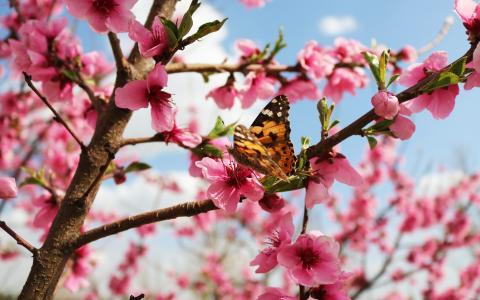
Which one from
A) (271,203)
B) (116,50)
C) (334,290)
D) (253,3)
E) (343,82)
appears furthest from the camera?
(253,3)

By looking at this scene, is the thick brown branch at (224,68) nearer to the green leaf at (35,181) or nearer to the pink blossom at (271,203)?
the green leaf at (35,181)

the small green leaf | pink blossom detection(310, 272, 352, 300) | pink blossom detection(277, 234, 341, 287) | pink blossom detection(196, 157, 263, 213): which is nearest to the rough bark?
pink blossom detection(196, 157, 263, 213)

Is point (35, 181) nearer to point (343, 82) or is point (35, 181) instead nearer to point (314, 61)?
point (314, 61)

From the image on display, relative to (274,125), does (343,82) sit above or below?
above

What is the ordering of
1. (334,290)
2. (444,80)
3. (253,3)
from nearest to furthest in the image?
(444,80) → (334,290) → (253,3)

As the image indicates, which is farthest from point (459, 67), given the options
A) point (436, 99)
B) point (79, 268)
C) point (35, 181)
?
point (79, 268)

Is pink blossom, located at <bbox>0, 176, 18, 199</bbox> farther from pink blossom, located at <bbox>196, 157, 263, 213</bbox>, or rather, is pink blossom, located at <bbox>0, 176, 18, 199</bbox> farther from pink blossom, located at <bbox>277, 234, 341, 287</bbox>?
pink blossom, located at <bbox>277, 234, 341, 287</bbox>

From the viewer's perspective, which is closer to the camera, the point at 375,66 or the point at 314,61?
the point at 375,66

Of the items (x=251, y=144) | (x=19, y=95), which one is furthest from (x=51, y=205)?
(x=19, y=95)
